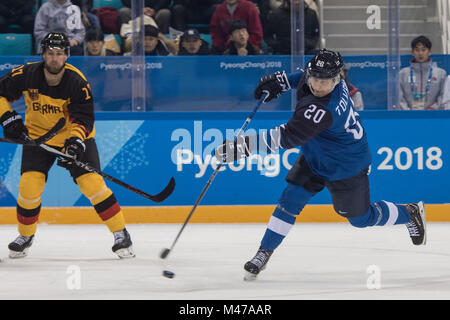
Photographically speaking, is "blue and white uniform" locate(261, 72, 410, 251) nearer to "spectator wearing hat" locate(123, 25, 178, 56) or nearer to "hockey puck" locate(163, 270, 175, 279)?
"hockey puck" locate(163, 270, 175, 279)

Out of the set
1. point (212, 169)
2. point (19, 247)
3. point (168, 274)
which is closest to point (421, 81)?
point (212, 169)

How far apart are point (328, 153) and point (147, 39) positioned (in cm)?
287

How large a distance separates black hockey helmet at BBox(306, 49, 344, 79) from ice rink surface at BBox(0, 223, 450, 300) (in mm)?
1016

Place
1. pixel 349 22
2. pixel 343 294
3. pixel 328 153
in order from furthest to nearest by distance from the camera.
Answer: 1. pixel 349 22
2. pixel 328 153
3. pixel 343 294

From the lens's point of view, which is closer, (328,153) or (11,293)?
(11,293)

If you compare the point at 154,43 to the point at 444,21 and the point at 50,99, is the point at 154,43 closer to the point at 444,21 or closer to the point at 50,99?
the point at 50,99

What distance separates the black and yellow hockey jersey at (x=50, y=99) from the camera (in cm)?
508

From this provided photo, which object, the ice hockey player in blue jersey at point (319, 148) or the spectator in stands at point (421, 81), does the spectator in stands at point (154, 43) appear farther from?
the ice hockey player in blue jersey at point (319, 148)

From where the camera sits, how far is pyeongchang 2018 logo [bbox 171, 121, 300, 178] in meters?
6.88

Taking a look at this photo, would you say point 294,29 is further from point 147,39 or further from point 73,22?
point 73,22

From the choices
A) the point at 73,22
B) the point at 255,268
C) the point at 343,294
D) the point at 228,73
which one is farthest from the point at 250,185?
the point at 343,294

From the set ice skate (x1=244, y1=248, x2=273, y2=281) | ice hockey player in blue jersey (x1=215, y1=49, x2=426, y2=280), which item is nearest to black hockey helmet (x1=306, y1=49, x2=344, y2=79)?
ice hockey player in blue jersey (x1=215, y1=49, x2=426, y2=280)

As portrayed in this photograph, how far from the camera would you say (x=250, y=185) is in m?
6.95

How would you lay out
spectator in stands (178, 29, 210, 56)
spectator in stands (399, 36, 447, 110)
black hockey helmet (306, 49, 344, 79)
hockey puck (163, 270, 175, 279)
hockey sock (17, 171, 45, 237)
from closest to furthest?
1. black hockey helmet (306, 49, 344, 79)
2. hockey puck (163, 270, 175, 279)
3. hockey sock (17, 171, 45, 237)
4. spectator in stands (399, 36, 447, 110)
5. spectator in stands (178, 29, 210, 56)
